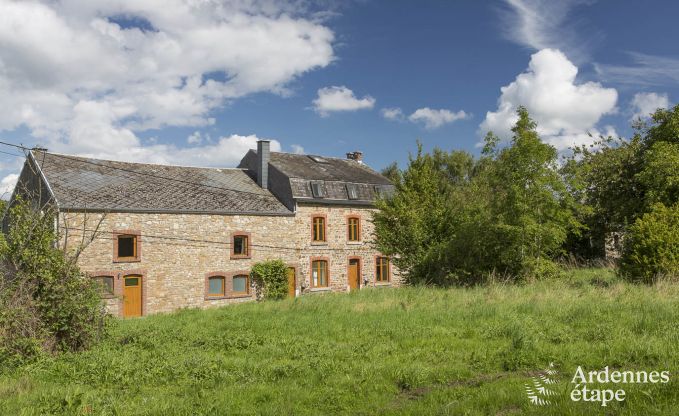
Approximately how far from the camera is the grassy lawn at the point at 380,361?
6.20 meters

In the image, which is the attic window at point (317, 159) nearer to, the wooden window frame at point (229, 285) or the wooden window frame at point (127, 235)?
the wooden window frame at point (229, 285)

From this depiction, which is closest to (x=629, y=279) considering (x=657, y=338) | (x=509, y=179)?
(x=509, y=179)

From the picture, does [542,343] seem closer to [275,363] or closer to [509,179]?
[275,363]

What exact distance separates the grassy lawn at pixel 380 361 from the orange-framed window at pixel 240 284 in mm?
12615

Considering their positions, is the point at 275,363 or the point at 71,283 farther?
the point at 71,283

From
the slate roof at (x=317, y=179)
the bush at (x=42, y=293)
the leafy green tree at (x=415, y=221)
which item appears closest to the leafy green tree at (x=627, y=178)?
the leafy green tree at (x=415, y=221)

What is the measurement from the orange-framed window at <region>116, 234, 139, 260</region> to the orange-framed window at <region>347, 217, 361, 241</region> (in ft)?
39.1

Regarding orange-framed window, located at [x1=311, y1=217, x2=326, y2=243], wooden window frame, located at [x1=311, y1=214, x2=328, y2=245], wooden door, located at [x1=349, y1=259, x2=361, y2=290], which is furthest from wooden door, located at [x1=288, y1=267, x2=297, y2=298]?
wooden door, located at [x1=349, y1=259, x2=361, y2=290]

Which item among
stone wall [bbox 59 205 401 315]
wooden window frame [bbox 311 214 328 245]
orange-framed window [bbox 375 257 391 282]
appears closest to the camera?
stone wall [bbox 59 205 401 315]

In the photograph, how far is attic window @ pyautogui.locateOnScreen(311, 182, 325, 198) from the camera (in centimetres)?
2788

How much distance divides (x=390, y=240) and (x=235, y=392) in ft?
43.9

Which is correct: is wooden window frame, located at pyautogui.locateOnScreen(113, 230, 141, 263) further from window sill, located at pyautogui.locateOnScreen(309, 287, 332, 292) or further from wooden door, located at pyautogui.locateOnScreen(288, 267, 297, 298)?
window sill, located at pyautogui.locateOnScreen(309, 287, 332, 292)

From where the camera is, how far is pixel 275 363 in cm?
837

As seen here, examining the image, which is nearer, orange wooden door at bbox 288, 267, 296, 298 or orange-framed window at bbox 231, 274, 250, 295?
orange-framed window at bbox 231, 274, 250, 295
